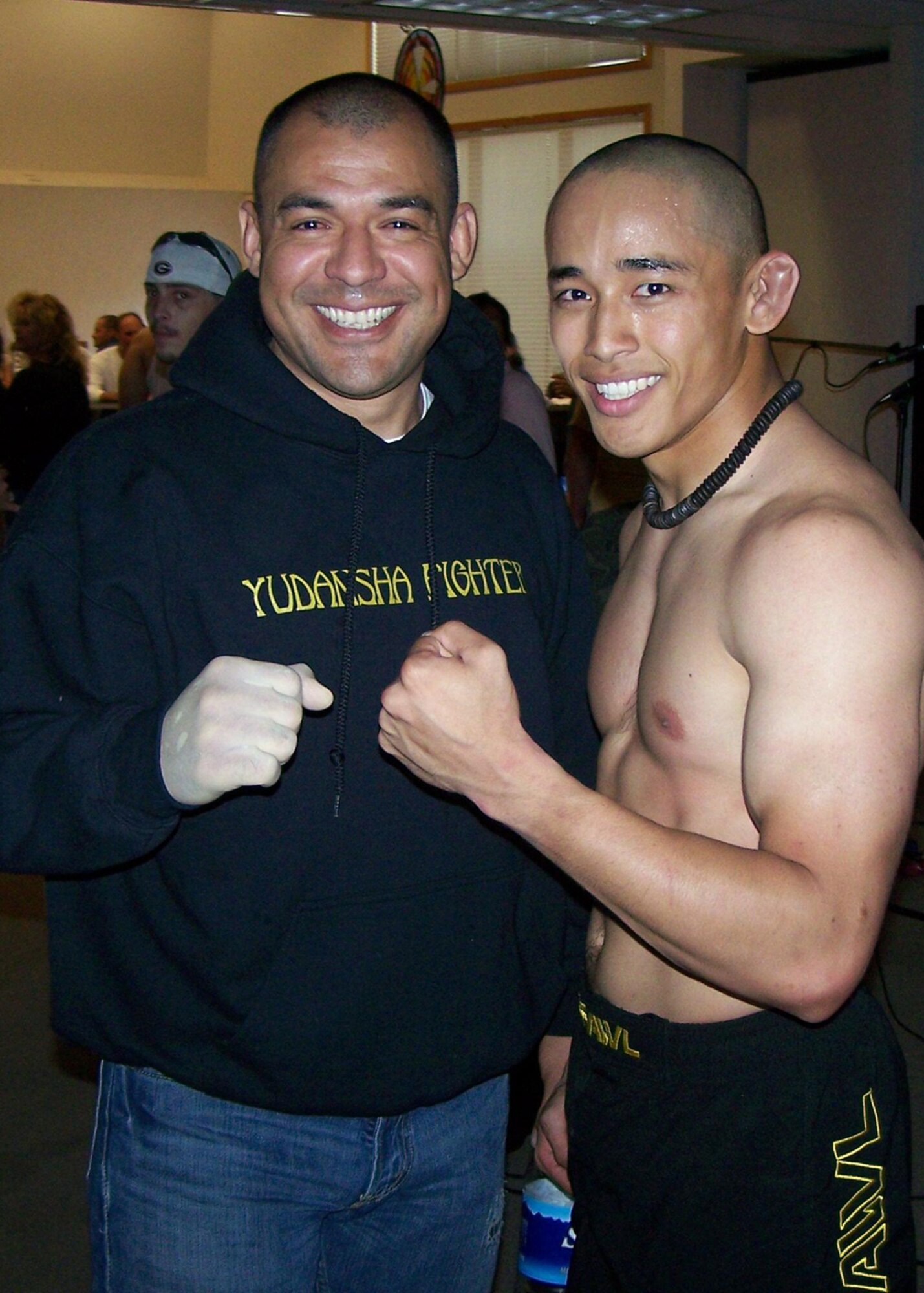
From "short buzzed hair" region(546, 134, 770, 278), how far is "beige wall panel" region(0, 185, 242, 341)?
12.5m

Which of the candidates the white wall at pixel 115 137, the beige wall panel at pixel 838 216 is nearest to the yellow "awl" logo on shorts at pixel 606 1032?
the beige wall panel at pixel 838 216

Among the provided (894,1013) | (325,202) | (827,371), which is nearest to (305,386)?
(325,202)

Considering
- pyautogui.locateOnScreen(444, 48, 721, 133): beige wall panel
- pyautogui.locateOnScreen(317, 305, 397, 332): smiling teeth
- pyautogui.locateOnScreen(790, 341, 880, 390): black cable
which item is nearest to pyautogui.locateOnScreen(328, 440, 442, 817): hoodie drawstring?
pyautogui.locateOnScreen(317, 305, 397, 332): smiling teeth

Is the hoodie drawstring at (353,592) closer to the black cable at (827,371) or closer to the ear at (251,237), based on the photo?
the ear at (251,237)

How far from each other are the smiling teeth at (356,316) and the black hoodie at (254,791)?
0.09 meters

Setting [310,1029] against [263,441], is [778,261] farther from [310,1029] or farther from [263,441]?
[310,1029]

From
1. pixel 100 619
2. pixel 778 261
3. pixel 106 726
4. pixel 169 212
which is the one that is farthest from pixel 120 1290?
pixel 169 212

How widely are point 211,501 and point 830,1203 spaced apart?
1022 millimetres

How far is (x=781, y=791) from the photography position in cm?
132

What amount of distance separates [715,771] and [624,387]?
0.47m

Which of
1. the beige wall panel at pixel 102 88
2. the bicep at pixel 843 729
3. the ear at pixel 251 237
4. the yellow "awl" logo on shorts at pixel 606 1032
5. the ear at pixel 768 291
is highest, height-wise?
the beige wall panel at pixel 102 88

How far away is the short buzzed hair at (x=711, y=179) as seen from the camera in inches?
63.8

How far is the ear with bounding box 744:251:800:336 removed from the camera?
1.65m

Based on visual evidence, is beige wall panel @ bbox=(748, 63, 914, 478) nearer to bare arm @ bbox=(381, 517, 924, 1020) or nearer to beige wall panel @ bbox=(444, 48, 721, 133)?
beige wall panel @ bbox=(444, 48, 721, 133)
